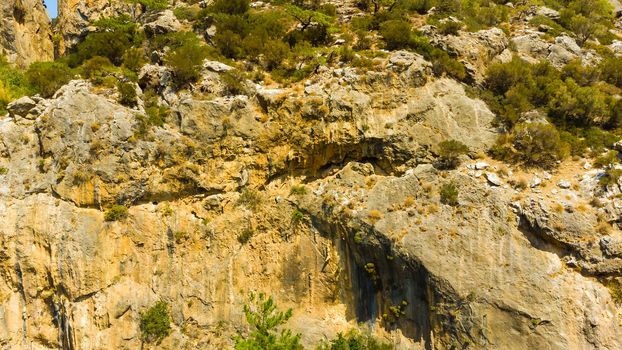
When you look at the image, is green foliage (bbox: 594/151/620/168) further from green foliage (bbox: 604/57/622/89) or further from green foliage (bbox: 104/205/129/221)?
green foliage (bbox: 104/205/129/221)

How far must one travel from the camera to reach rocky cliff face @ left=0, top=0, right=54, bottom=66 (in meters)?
21.5

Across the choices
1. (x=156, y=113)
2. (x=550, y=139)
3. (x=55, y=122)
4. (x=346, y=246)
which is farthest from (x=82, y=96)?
(x=550, y=139)

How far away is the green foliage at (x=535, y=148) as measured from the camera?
14180 millimetres

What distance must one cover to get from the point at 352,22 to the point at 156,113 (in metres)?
12.9

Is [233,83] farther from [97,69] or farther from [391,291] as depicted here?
[391,291]

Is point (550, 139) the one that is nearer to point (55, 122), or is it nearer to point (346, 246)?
point (346, 246)

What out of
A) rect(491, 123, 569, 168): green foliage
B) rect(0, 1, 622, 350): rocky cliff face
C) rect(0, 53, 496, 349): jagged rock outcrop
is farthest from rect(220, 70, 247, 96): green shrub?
rect(491, 123, 569, 168): green foliage

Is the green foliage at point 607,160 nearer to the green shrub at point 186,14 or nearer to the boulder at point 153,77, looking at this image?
the boulder at point 153,77

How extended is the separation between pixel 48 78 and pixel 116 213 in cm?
865

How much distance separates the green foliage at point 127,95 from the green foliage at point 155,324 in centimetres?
853

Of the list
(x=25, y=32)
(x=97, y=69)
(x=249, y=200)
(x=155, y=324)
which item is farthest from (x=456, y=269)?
(x=25, y=32)

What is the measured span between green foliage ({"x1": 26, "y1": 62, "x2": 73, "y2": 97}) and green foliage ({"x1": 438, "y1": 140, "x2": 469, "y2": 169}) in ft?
57.8

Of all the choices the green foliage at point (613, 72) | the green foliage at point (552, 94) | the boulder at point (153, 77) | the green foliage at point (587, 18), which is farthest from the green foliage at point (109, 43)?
the green foliage at point (587, 18)

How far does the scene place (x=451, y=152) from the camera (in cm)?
1462
